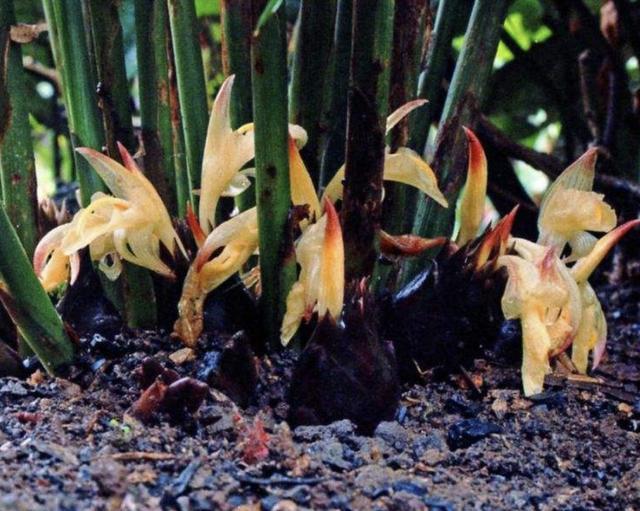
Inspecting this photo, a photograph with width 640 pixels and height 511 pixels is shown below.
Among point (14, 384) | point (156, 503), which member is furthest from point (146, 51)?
point (156, 503)

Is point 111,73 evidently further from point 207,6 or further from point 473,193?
point 207,6

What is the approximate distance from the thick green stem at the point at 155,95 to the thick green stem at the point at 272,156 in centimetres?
16

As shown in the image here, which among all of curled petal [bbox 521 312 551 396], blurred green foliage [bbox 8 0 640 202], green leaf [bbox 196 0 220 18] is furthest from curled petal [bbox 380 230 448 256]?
green leaf [bbox 196 0 220 18]

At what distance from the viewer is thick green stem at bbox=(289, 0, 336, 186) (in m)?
0.99

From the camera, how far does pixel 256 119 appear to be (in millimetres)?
838

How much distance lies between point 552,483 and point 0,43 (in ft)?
2.20

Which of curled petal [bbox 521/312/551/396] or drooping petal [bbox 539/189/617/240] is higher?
drooping petal [bbox 539/189/617/240]

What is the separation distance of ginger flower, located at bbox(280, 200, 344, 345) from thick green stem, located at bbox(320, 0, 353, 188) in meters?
0.12

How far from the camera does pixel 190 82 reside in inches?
39.1

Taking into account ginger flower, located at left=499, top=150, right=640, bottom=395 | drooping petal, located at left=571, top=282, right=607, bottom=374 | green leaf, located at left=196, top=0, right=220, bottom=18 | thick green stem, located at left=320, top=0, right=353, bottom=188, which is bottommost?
drooping petal, located at left=571, top=282, right=607, bottom=374

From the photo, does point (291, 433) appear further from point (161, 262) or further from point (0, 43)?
point (0, 43)

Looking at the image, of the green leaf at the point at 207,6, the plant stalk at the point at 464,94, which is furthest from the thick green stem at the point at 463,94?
the green leaf at the point at 207,6

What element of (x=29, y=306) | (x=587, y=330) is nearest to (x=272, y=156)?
(x=29, y=306)

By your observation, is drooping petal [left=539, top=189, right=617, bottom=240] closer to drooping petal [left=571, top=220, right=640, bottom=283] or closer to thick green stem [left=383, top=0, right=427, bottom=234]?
drooping petal [left=571, top=220, right=640, bottom=283]
